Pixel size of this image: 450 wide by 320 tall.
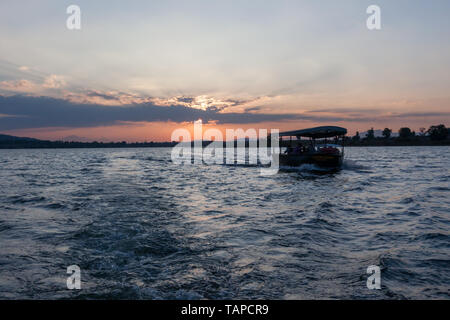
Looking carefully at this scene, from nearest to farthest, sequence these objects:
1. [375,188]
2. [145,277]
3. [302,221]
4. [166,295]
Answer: [166,295], [145,277], [302,221], [375,188]

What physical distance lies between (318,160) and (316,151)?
1574mm

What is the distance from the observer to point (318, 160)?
1211 inches

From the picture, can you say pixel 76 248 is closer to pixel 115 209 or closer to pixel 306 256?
pixel 115 209

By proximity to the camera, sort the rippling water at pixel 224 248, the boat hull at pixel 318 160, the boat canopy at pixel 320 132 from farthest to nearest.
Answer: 1. the boat hull at pixel 318 160
2. the boat canopy at pixel 320 132
3. the rippling water at pixel 224 248

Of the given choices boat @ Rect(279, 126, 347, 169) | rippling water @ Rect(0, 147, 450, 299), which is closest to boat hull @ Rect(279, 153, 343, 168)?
boat @ Rect(279, 126, 347, 169)

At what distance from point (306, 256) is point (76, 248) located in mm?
6209

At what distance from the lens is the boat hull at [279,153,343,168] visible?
3000 centimetres

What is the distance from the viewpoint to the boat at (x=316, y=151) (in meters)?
29.8

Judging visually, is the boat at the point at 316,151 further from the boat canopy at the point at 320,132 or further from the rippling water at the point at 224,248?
the rippling water at the point at 224,248

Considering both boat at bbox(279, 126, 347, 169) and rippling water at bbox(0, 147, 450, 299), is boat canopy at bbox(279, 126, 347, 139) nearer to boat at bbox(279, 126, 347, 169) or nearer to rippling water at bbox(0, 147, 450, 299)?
boat at bbox(279, 126, 347, 169)

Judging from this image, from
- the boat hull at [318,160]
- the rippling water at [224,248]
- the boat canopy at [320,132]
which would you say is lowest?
the rippling water at [224,248]

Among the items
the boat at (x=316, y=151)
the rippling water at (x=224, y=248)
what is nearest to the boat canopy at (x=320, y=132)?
the boat at (x=316, y=151)
